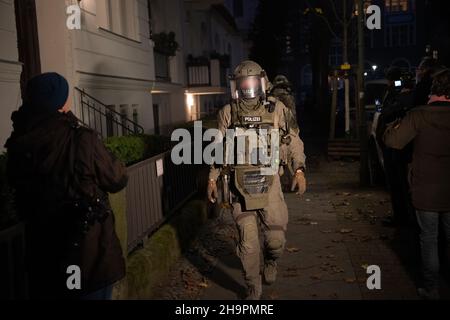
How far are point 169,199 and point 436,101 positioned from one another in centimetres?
357

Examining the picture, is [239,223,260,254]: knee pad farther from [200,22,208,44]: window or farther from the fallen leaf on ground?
[200,22,208,44]: window

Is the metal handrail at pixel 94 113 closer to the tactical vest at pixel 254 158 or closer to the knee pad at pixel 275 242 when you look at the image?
the tactical vest at pixel 254 158

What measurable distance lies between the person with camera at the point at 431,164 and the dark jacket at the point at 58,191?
8.83 ft

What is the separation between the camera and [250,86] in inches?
190

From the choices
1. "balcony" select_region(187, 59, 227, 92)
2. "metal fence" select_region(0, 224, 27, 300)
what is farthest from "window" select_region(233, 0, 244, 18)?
"metal fence" select_region(0, 224, 27, 300)

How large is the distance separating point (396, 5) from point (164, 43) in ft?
178

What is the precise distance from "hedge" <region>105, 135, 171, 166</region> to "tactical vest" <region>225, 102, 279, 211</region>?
1.33 meters

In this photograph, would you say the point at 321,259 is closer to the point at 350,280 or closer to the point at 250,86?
the point at 350,280

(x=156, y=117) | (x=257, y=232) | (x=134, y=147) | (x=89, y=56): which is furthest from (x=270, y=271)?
(x=156, y=117)

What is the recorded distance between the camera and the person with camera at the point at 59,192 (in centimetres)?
272

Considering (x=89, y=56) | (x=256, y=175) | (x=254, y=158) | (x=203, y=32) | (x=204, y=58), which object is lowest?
(x=256, y=175)

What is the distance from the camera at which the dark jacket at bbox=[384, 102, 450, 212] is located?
13.9 ft

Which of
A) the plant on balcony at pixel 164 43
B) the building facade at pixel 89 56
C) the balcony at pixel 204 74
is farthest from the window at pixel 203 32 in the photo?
the building facade at pixel 89 56
